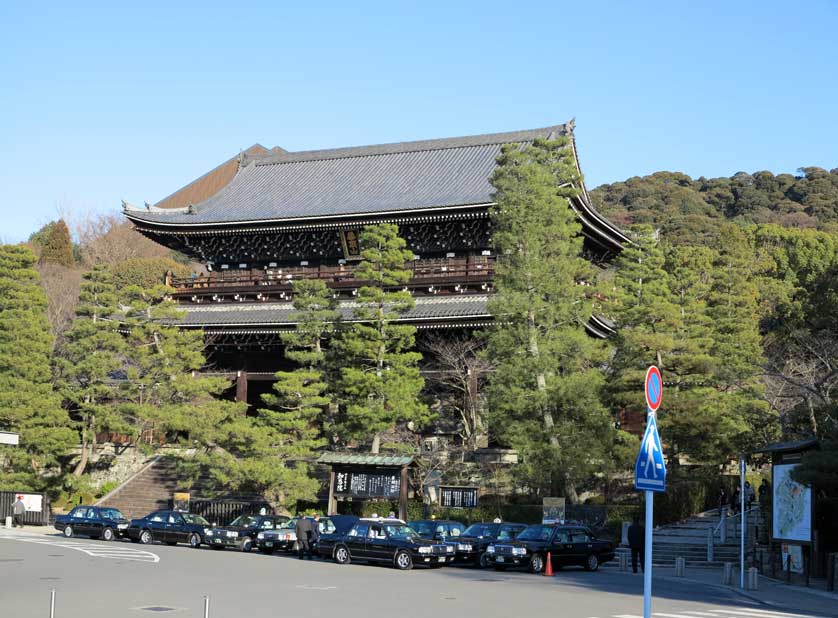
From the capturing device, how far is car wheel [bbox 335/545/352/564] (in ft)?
97.2

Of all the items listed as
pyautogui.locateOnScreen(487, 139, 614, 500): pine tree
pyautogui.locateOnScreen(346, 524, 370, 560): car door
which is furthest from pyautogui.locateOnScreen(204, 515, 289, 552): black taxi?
pyautogui.locateOnScreen(487, 139, 614, 500): pine tree

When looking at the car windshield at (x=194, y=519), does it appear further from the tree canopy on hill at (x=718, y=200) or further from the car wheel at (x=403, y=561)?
the tree canopy on hill at (x=718, y=200)

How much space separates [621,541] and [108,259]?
60760 mm

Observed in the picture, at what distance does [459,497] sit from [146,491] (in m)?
14.7

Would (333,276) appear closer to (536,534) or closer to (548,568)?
(536,534)

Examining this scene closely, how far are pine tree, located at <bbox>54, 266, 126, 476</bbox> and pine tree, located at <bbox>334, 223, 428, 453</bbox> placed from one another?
9.81 metres


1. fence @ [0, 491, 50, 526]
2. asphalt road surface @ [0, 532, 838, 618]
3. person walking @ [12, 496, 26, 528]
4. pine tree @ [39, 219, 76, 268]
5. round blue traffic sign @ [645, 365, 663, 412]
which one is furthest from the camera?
pine tree @ [39, 219, 76, 268]

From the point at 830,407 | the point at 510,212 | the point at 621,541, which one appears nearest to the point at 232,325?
the point at 510,212

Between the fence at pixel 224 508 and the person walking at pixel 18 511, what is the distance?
7.06 metres

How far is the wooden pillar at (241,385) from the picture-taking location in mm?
46719

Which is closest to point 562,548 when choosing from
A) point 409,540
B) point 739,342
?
point 409,540

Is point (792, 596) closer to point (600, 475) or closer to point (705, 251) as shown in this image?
point (600, 475)

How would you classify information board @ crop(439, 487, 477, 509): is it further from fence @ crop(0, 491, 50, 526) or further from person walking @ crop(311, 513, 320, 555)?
fence @ crop(0, 491, 50, 526)

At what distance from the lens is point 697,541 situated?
34.3 meters
